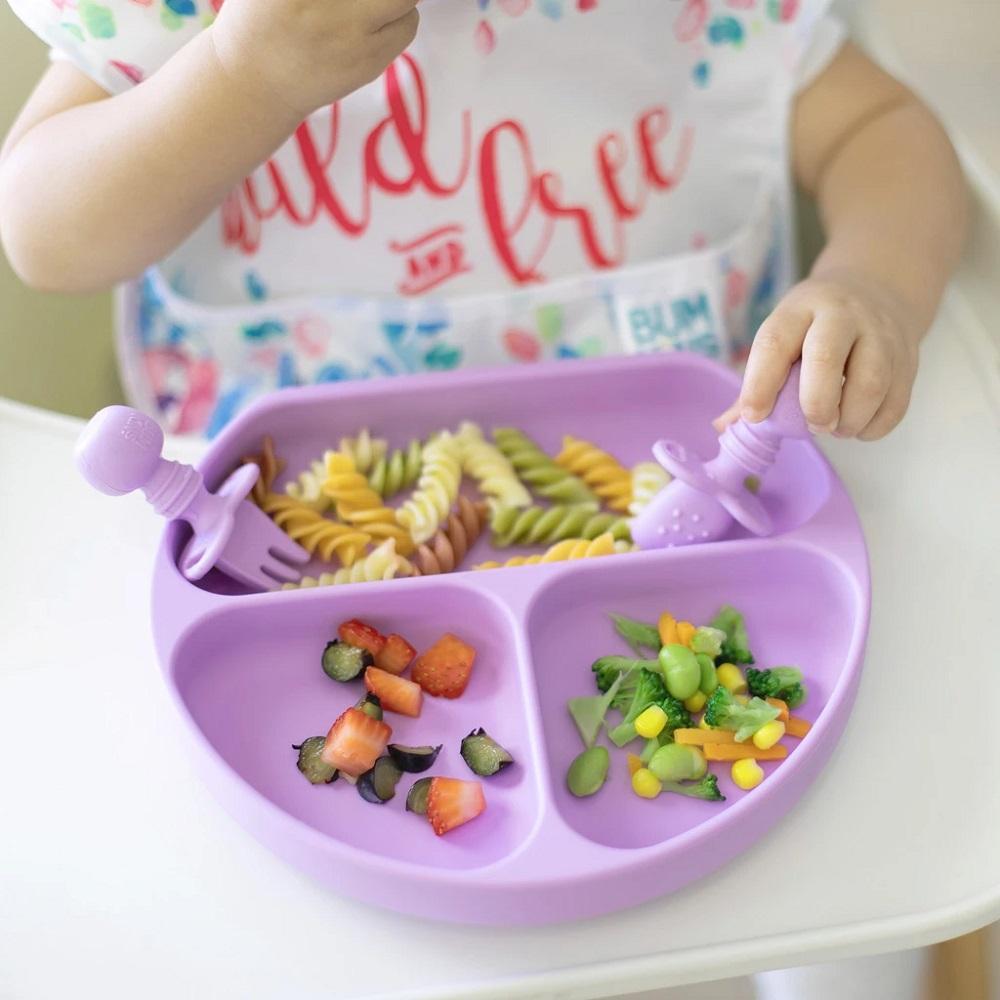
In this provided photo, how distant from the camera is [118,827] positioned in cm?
64

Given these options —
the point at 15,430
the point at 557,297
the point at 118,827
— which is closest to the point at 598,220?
the point at 557,297

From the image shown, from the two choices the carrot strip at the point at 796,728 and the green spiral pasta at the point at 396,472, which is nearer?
the carrot strip at the point at 796,728

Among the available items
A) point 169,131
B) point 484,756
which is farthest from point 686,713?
point 169,131

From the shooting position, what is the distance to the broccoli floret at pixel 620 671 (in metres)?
0.68

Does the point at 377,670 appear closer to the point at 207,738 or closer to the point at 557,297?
the point at 207,738

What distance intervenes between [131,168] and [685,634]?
1.43ft

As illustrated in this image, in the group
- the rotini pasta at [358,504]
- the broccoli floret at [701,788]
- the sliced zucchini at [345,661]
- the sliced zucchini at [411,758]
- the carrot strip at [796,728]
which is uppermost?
the rotini pasta at [358,504]

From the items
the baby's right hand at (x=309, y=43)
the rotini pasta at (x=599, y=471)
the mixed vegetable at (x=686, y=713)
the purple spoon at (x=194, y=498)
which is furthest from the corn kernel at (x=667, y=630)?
the baby's right hand at (x=309, y=43)

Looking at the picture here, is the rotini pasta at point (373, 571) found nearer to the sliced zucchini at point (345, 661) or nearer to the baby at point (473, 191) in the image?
the sliced zucchini at point (345, 661)

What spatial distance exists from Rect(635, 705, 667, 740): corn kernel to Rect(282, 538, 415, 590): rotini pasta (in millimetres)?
171

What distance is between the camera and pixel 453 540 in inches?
29.9

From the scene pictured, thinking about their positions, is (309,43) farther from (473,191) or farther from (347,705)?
(347,705)

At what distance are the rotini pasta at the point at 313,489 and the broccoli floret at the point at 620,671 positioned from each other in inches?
8.4

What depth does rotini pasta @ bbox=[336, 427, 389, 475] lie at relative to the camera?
0.81 meters
